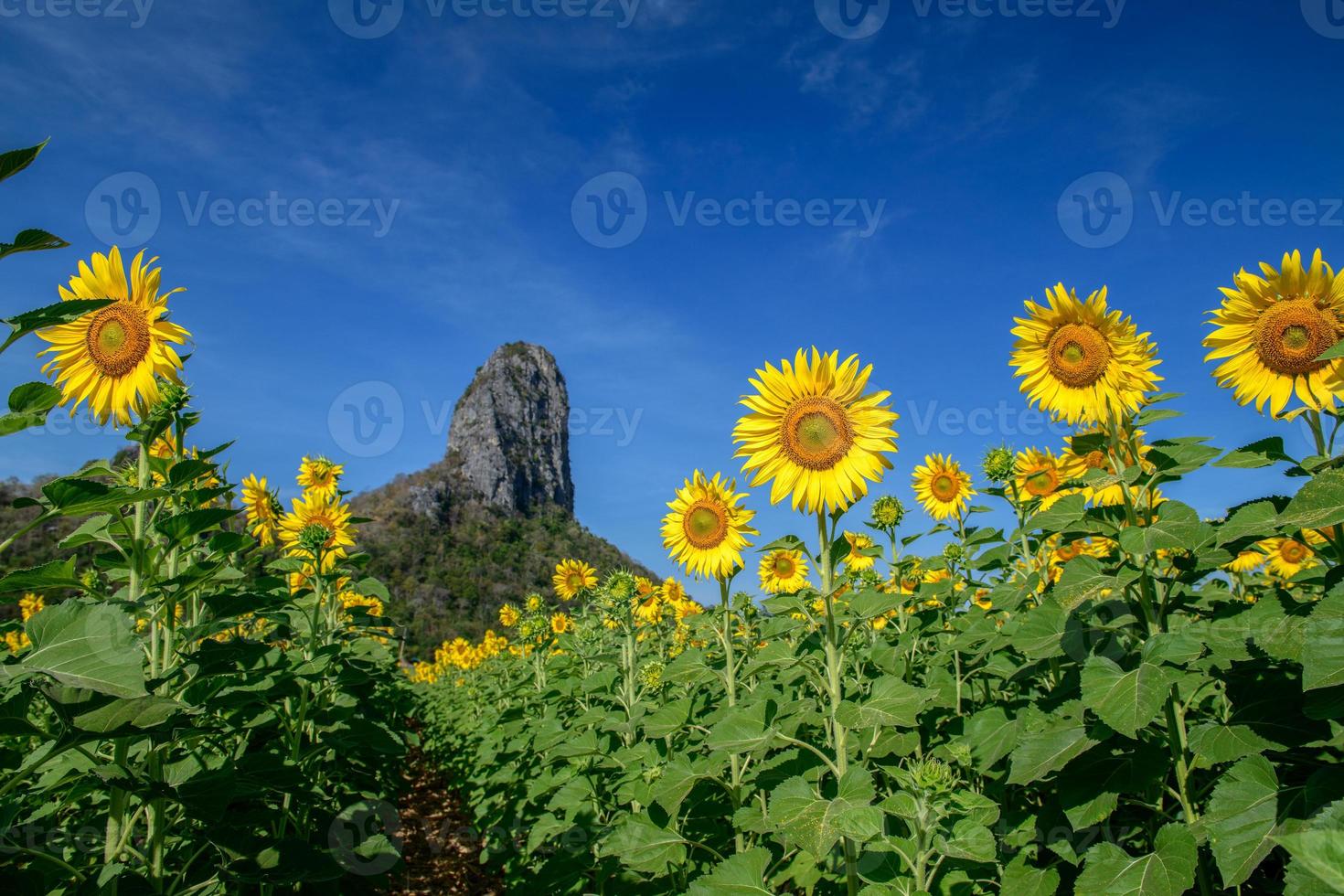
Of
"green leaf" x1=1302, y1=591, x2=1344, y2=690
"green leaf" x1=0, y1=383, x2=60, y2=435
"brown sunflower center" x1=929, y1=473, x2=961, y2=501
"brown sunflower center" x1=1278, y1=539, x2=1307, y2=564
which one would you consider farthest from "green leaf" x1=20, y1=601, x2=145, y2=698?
"brown sunflower center" x1=1278, y1=539, x2=1307, y2=564

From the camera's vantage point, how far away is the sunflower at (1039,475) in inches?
200

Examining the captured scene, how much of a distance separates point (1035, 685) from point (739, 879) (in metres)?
2.43

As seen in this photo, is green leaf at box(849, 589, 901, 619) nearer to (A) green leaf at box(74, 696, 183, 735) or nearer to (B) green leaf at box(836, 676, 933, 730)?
(B) green leaf at box(836, 676, 933, 730)

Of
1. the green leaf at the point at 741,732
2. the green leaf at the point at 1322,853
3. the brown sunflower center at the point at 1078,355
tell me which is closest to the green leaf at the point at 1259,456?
the brown sunflower center at the point at 1078,355

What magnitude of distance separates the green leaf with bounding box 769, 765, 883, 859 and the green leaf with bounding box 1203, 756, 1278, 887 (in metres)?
1.08

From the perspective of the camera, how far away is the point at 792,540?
9.89 feet

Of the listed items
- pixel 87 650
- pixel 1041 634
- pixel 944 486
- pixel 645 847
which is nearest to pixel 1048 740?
pixel 1041 634

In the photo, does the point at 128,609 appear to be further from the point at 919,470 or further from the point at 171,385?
the point at 919,470

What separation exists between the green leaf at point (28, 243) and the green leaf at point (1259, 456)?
156 inches

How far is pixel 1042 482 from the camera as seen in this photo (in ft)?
17.3

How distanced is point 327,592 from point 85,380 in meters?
2.20

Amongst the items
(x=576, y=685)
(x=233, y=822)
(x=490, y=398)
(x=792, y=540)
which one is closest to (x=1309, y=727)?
(x=792, y=540)

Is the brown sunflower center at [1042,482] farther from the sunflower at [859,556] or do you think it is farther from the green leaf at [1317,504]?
the green leaf at [1317,504]

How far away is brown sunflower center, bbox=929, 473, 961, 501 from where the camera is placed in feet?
23.9
